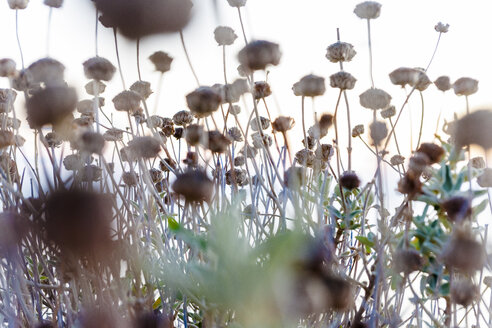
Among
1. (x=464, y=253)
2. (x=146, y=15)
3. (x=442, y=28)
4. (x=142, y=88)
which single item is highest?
(x=442, y=28)

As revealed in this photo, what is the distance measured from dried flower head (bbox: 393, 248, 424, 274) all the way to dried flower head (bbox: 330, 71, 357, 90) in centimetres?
28

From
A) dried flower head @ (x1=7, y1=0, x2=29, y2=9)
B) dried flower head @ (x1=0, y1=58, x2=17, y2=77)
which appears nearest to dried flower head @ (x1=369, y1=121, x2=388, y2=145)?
dried flower head @ (x1=0, y1=58, x2=17, y2=77)

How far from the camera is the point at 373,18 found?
764mm

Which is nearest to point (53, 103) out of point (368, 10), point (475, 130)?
point (475, 130)

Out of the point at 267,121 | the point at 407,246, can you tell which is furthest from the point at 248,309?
the point at 267,121

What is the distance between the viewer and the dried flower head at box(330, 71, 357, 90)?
2.30ft

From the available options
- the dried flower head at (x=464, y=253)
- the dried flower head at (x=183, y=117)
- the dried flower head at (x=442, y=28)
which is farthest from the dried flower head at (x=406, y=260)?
the dried flower head at (x=442, y=28)

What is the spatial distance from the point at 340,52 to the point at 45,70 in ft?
1.32

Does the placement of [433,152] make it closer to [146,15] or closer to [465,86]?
[465,86]

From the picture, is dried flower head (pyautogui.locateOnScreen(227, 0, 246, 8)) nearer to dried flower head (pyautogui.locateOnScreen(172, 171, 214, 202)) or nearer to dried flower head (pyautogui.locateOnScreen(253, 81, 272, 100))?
dried flower head (pyautogui.locateOnScreen(253, 81, 272, 100))

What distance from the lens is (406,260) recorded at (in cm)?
46

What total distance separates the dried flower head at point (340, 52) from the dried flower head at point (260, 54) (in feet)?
0.69

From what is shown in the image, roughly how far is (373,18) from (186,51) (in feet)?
0.93

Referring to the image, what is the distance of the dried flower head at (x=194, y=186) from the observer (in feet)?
1.36
